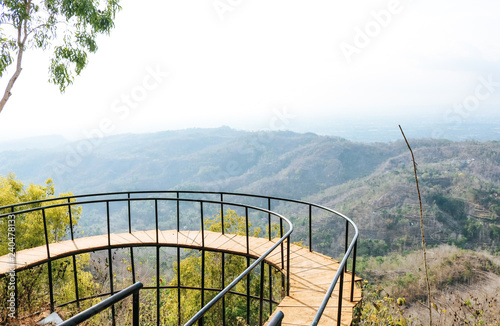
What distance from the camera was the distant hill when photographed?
44656 millimetres

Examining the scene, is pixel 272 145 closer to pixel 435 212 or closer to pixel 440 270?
pixel 435 212

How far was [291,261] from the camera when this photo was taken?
6.68m

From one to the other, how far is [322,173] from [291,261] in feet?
224

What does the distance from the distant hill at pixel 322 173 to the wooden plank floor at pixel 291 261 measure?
24.1 m

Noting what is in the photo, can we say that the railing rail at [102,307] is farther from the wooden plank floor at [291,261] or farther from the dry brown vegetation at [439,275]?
the dry brown vegetation at [439,275]

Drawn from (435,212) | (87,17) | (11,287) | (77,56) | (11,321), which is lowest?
(435,212)

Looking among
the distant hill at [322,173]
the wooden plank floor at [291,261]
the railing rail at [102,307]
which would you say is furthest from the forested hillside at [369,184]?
the railing rail at [102,307]

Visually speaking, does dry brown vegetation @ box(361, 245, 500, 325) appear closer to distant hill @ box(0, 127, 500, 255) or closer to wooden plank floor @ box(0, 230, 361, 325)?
distant hill @ box(0, 127, 500, 255)

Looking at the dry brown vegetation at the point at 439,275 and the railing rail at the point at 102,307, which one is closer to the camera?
the railing rail at the point at 102,307

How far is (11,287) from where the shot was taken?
275 inches

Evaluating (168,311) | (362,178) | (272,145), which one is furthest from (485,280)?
(272,145)

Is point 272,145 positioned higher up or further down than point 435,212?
higher up

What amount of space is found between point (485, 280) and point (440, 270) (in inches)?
137

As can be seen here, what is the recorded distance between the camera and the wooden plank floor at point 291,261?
187 inches
